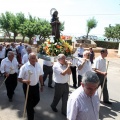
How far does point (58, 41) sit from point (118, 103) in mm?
3184

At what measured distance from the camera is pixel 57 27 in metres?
9.96

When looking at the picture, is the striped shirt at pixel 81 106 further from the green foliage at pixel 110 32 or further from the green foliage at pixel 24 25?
the green foliage at pixel 110 32

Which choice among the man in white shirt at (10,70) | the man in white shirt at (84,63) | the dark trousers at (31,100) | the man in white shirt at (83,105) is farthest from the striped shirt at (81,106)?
the man in white shirt at (10,70)

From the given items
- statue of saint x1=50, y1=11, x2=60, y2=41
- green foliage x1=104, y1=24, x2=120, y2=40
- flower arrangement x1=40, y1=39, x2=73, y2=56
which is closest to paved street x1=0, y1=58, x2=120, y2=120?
flower arrangement x1=40, y1=39, x2=73, y2=56

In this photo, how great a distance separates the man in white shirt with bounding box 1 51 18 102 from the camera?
7842mm

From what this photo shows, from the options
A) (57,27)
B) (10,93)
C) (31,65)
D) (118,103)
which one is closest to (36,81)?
(31,65)

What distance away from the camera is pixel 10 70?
787 centimetres

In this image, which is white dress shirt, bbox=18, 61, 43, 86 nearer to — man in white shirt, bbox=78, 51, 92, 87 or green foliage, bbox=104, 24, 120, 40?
man in white shirt, bbox=78, 51, 92, 87

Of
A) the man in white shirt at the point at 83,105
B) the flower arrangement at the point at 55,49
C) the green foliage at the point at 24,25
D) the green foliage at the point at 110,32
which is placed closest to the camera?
the man in white shirt at the point at 83,105

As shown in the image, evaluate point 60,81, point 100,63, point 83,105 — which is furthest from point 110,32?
point 83,105

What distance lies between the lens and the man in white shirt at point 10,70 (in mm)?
7842

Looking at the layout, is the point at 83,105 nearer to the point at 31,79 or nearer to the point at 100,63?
the point at 31,79

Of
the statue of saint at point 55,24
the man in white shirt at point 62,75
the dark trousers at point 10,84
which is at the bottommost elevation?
the dark trousers at point 10,84

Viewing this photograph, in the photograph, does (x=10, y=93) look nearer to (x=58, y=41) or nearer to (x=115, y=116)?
(x=58, y=41)
